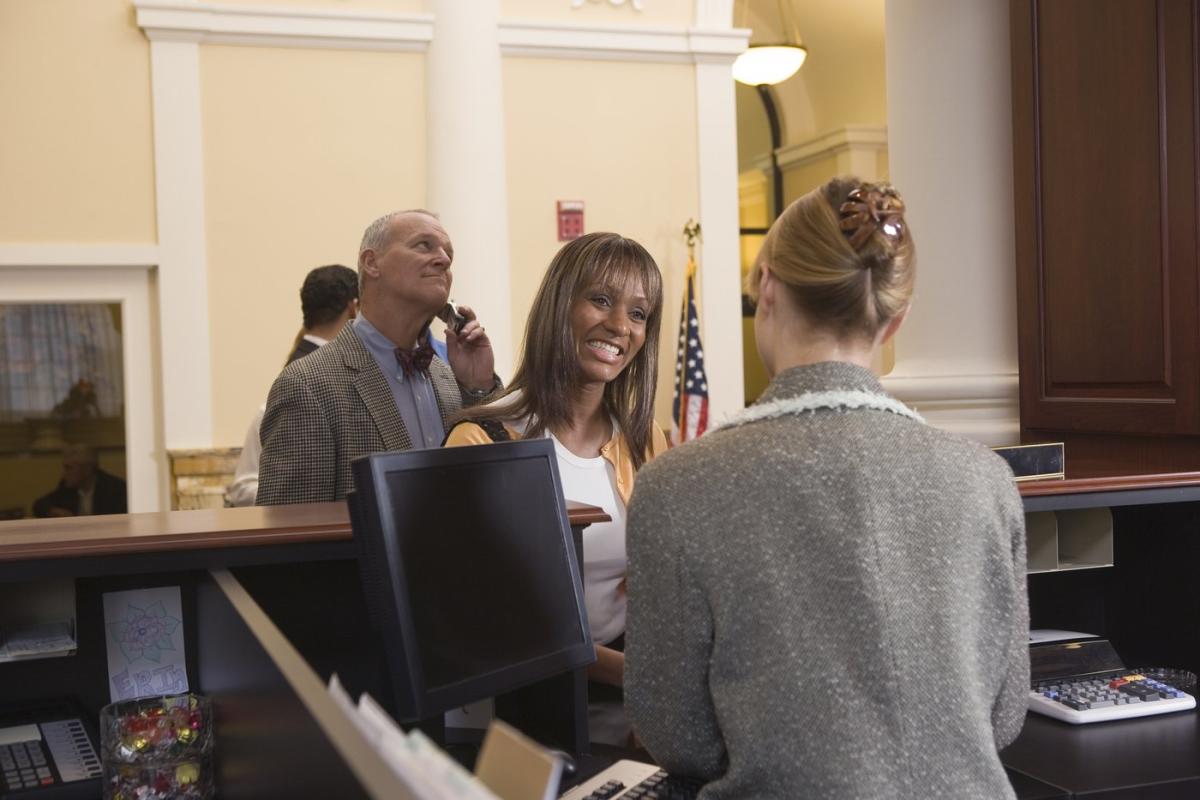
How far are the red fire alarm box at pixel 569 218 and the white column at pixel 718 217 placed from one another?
71 cm

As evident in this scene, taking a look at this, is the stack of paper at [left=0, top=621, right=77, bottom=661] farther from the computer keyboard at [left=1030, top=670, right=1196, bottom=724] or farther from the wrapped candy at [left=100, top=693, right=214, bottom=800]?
the computer keyboard at [left=1030, top=670, right=1196, bottom=724]

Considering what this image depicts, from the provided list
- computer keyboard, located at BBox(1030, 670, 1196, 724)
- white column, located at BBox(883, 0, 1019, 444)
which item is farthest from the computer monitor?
white column, located at BBox(883, 0, 1019, 444)

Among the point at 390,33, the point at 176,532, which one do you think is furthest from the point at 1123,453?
the point at 390,33

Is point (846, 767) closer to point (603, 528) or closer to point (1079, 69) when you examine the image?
point (603, 528)

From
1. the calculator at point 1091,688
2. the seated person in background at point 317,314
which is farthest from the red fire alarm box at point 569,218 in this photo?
the calculator at point 1091,688

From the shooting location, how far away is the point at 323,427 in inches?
112

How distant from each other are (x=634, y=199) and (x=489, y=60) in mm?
1075

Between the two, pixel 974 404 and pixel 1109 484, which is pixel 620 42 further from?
pixel 1109 484

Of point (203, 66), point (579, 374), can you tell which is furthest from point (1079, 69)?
point (203, 66)

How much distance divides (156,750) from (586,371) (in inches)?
39.1

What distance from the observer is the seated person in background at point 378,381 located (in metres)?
2.83

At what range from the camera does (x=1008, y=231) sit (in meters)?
3.47

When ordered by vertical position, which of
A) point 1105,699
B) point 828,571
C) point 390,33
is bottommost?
point 1105,699

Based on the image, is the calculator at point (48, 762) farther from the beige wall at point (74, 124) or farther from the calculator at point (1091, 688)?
the beige wall at point (74, 124)
